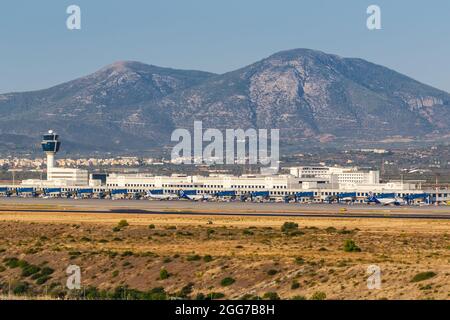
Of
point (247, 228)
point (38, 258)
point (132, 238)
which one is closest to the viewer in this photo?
point (38, 258)

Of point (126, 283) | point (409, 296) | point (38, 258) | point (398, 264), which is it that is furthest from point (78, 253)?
point (409, 296)

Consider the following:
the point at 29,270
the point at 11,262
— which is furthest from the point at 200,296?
the point at 11,262

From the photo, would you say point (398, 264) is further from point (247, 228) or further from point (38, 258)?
point (247, 228)

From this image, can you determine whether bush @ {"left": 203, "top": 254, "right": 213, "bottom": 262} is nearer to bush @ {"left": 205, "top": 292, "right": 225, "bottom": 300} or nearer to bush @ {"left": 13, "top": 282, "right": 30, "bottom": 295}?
bush @ {"left": 205, "top": 292, "right": 225, "bottom": 300}

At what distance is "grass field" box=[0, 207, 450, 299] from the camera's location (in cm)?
6259

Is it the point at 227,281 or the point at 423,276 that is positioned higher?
the point at 423,276

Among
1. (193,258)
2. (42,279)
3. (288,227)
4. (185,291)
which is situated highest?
(193,258)

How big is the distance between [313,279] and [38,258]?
1042 inches

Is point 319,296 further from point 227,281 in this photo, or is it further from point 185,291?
point 185,291

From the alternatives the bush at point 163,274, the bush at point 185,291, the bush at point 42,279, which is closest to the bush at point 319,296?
the bush at point 185,291

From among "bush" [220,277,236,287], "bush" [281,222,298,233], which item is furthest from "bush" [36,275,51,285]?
"bush" [281,222,298,233]

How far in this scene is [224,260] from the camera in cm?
7519

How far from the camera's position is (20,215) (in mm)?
144875

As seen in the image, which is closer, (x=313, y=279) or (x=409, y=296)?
(x=409, y=296)
